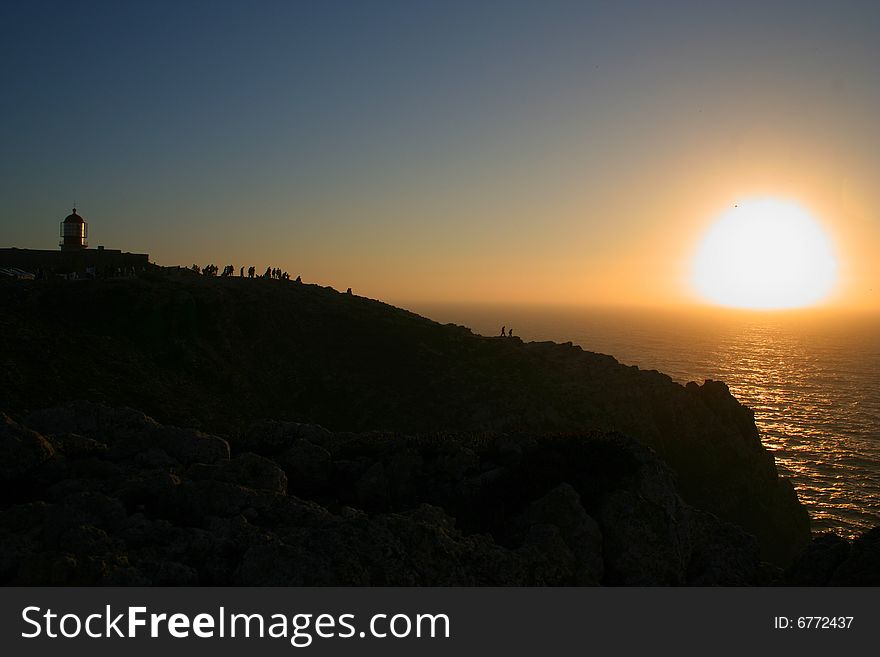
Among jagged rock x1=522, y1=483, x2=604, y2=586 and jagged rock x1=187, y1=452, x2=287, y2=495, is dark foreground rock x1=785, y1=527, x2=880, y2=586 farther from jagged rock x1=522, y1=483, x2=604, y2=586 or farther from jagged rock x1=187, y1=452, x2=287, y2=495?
jagged rock x1=187, y1=452, x2=287, y2=495

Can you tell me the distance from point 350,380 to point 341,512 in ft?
113

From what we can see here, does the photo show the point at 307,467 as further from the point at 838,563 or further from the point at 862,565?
the point at 862,565

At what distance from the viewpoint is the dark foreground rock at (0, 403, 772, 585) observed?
927 centimetres

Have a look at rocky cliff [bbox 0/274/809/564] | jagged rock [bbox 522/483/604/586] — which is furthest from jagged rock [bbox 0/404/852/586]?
rocky cliff [bbox 0/274/809/564]

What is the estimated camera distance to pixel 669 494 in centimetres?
1345

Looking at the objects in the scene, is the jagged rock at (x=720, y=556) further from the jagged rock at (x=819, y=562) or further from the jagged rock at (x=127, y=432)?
the jagged rock at (x=127, y=432)

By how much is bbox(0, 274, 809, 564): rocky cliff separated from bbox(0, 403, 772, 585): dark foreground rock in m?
20.5

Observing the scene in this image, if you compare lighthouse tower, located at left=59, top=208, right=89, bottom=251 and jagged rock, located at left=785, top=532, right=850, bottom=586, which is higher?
lighthouse tower, located at left=59, top=208, right=89, bottom=251

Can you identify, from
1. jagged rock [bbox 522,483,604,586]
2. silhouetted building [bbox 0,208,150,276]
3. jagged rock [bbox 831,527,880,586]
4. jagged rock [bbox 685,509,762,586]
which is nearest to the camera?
jagged rock [bbox 831,527,880,586]

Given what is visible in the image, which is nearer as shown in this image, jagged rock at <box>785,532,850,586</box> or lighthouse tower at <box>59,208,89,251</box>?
jagged rock at <box>785,532,850,586</box>

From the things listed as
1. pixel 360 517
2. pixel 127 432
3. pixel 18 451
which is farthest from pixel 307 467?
pixel 18 451

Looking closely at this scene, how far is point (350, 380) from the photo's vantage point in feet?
154
